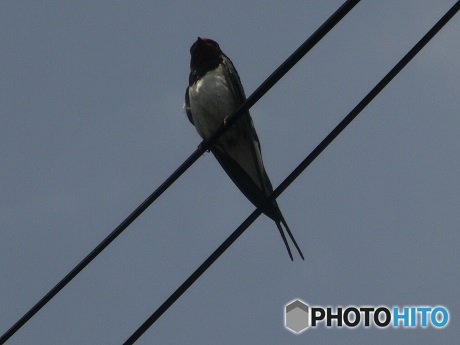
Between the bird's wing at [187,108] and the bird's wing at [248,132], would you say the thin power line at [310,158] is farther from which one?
the bird's wing at [187,108]

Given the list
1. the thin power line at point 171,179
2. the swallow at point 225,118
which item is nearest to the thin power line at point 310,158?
the thin power line at point 171,179

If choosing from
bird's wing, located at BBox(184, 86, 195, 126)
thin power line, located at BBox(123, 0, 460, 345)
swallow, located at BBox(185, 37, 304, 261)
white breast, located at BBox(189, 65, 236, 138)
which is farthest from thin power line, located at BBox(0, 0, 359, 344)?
bird's wing, located at BBox(184, 86, 195, 126)

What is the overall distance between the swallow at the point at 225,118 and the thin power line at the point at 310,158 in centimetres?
235

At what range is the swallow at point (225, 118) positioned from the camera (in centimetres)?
646

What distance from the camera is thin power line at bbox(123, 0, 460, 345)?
3594 millimetres

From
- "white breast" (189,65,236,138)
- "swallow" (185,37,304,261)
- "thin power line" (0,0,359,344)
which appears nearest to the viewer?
"thin power line" (0,0,359,344)

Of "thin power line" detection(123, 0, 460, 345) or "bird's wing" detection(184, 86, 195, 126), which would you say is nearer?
"thin power line" detection(123, 0, 460, 345)

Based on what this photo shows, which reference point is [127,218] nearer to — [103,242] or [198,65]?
[103,242]

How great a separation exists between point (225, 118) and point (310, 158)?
9.22ft

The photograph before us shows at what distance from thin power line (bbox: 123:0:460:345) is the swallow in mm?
2349

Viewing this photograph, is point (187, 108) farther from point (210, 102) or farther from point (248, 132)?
point (248, 132)

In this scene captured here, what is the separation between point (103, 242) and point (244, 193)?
265cm

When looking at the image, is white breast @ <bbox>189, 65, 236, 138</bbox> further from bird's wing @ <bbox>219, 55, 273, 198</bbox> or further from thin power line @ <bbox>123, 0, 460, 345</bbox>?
thin power line @ <bbox>123, 0, 460, 345</bbox>

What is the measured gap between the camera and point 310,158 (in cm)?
385
